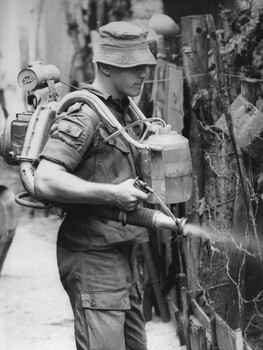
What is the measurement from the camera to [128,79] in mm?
4488

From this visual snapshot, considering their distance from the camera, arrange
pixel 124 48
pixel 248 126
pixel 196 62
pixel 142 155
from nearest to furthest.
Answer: pixel 124 48 < pixel 142 155 < pixel 248 126 < pixel 196 62

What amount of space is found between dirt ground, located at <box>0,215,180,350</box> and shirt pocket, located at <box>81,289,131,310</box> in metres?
2.38

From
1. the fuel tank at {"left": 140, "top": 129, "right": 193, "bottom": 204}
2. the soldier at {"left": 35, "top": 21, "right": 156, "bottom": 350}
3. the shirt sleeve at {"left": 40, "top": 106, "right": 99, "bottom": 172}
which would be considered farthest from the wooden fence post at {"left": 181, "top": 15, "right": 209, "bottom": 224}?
the shirt sleeve at {"left": 40, "top": 106, "right": 99, "bottom": 172}

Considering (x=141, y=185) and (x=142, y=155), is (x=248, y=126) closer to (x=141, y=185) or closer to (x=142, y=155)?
(x=142, y=155)

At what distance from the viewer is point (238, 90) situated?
19.3ft

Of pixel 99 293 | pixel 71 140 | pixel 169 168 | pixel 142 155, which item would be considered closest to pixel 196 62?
pixel 142 155

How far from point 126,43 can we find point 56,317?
13.5 ft

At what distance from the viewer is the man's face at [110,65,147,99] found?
14.7 ft

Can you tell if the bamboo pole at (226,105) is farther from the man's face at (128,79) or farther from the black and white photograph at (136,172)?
the man's face at (128,79)

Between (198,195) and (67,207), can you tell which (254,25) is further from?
(67,207)

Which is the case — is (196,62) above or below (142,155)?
below

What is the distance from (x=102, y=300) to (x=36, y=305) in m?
4.00

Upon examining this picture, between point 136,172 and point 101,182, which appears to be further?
point 136,172

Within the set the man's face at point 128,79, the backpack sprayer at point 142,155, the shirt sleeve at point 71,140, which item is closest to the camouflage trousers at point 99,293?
the backpack sprayer at point 142,155
